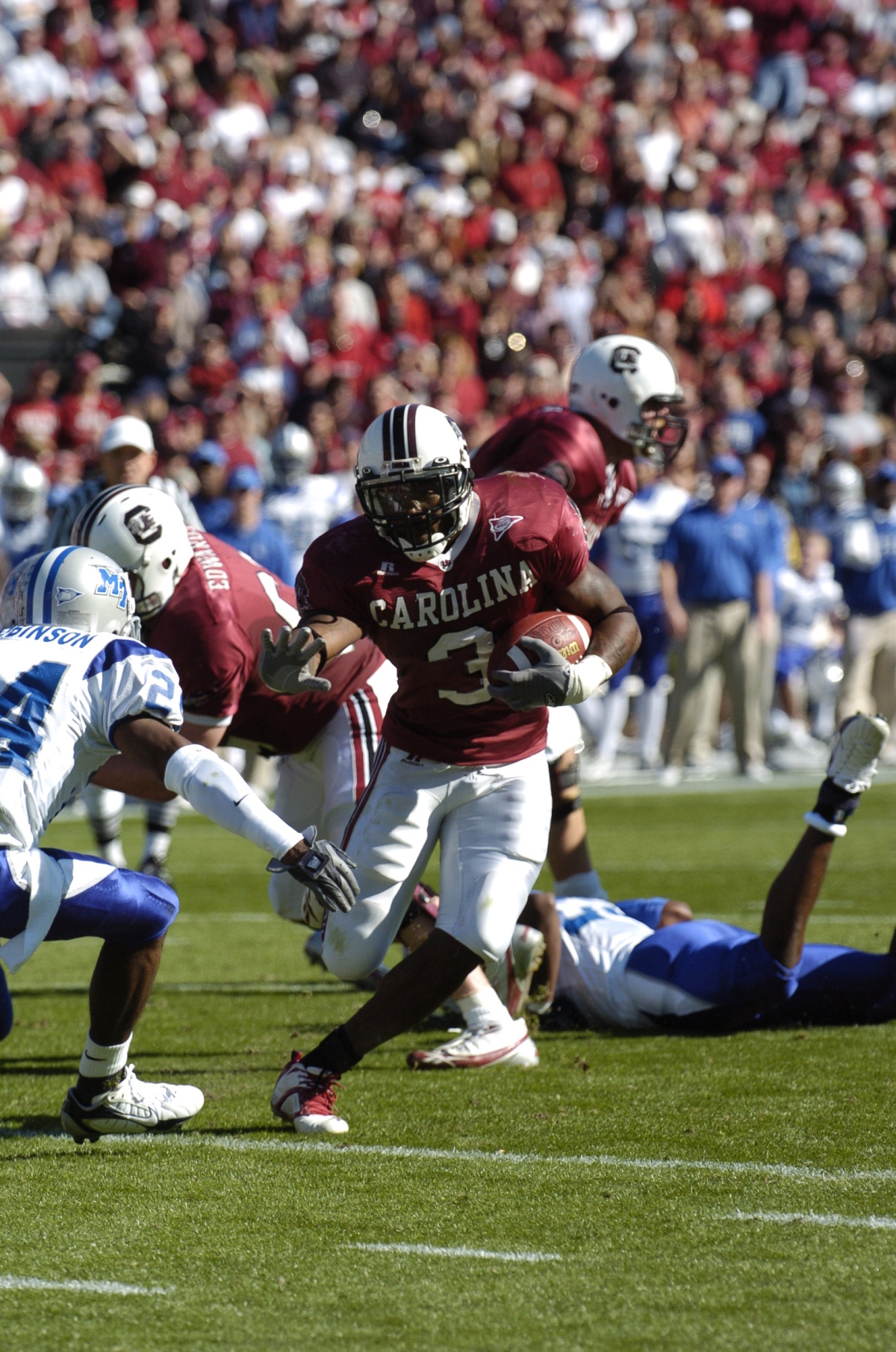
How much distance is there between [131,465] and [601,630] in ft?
12.9

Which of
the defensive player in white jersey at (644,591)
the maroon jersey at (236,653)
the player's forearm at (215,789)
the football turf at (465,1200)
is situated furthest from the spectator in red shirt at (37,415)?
the player's forearm at (215,789)

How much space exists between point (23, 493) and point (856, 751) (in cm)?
808

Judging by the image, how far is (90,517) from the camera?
5.14 meters

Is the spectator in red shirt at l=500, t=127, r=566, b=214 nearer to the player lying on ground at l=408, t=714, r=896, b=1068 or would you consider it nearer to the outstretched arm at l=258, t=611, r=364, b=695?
the player lying on ground at l=408, t=714, r=896, b=1068

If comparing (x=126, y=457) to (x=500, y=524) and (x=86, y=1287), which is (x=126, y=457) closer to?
(x=500, y=524)

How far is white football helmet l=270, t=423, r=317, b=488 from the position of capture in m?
11.7

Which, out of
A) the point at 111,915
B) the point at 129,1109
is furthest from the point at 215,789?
the point at 129,1109

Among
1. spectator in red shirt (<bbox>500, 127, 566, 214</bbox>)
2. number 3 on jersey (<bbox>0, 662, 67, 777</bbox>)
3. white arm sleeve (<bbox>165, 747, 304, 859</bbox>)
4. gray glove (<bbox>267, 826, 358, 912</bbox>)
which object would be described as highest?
spectator in red shirt (<bbox>500, 127, 566, 214</bbox>)

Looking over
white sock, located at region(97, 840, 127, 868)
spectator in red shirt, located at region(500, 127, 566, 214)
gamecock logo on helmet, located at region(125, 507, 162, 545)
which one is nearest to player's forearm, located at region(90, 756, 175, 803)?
gamecock logo on helmet, located at region(125, 507, 162, 545)

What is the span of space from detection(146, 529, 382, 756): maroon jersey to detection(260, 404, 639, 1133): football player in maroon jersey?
90cm

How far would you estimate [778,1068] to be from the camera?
14.4 ft

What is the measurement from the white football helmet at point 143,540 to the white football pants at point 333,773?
664 millimetres

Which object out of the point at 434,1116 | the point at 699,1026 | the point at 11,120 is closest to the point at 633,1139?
the point at 434,1116

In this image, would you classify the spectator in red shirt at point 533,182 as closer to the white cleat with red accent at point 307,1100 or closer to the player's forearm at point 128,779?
the player's forearm at point 128,779
